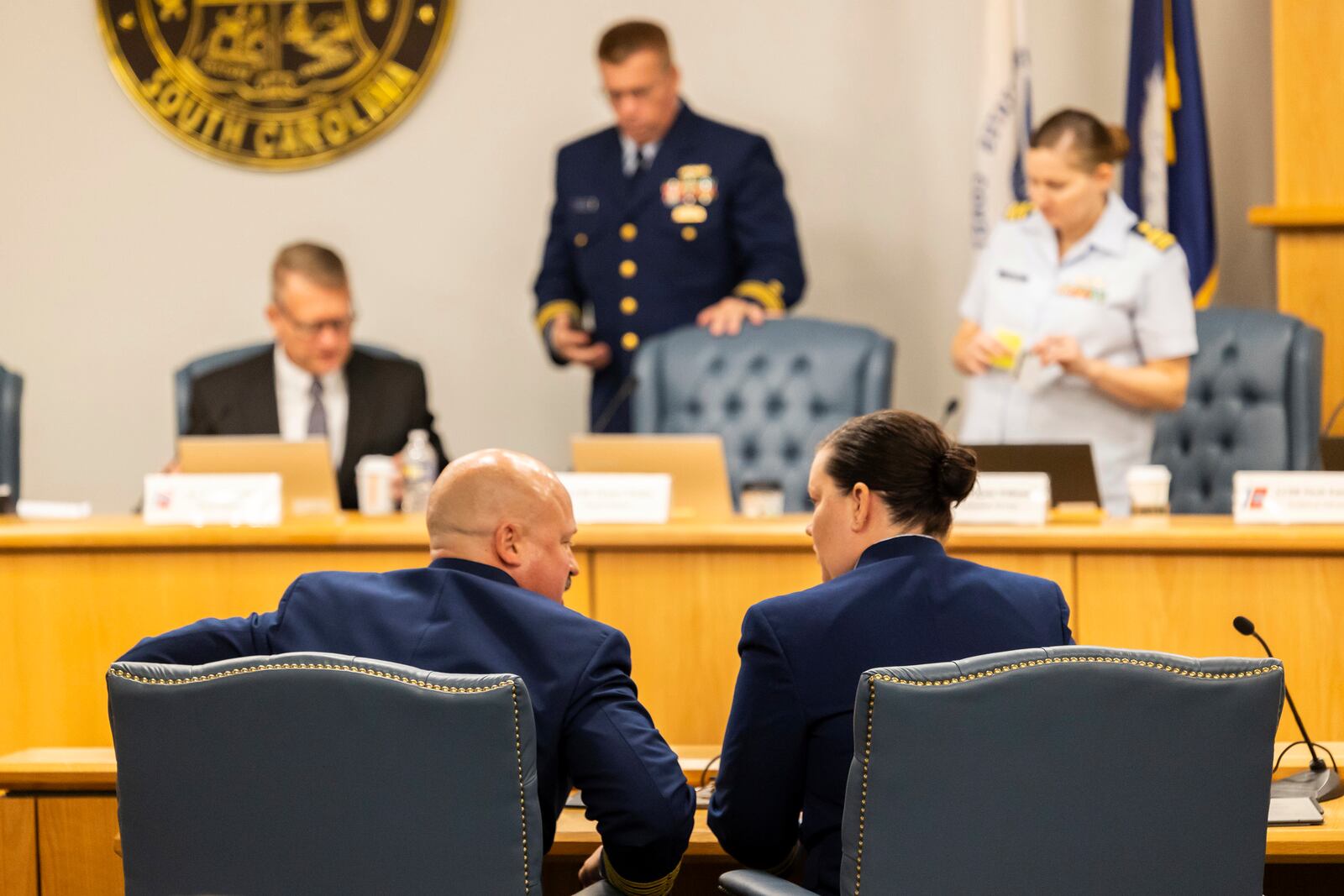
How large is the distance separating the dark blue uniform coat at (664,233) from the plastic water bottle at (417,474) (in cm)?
114

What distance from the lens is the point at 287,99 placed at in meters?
5.57

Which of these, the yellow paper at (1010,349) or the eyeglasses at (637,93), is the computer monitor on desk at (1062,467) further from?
the eyeglasses at (637,93)

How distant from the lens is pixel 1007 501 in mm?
2941

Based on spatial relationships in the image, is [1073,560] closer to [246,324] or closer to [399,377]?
[399,377]

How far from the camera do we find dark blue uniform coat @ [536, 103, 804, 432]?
15.4 ft

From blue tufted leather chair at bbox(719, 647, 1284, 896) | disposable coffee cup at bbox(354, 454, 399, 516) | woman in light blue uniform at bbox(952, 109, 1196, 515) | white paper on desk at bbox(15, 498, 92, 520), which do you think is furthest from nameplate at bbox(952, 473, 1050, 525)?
white paper on desk at bbox(15, 498, 92, 520)

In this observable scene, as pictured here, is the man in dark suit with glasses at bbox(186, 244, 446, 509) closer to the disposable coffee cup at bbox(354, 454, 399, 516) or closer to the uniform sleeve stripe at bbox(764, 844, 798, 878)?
the disposable coffee cup at bbox(354, 454, 399, 516)

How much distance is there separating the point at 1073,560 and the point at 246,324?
367 cm

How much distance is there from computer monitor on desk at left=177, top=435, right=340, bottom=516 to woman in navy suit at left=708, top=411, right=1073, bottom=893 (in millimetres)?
1745

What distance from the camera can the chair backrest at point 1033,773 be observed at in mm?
1448

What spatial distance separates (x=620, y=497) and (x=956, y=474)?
1.28 m

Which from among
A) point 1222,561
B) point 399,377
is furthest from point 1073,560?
point 399,377

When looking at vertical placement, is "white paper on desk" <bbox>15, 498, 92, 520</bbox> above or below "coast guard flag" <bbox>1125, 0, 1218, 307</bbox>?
below

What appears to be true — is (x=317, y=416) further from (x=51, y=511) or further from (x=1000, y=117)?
(x=1000, y=117)
